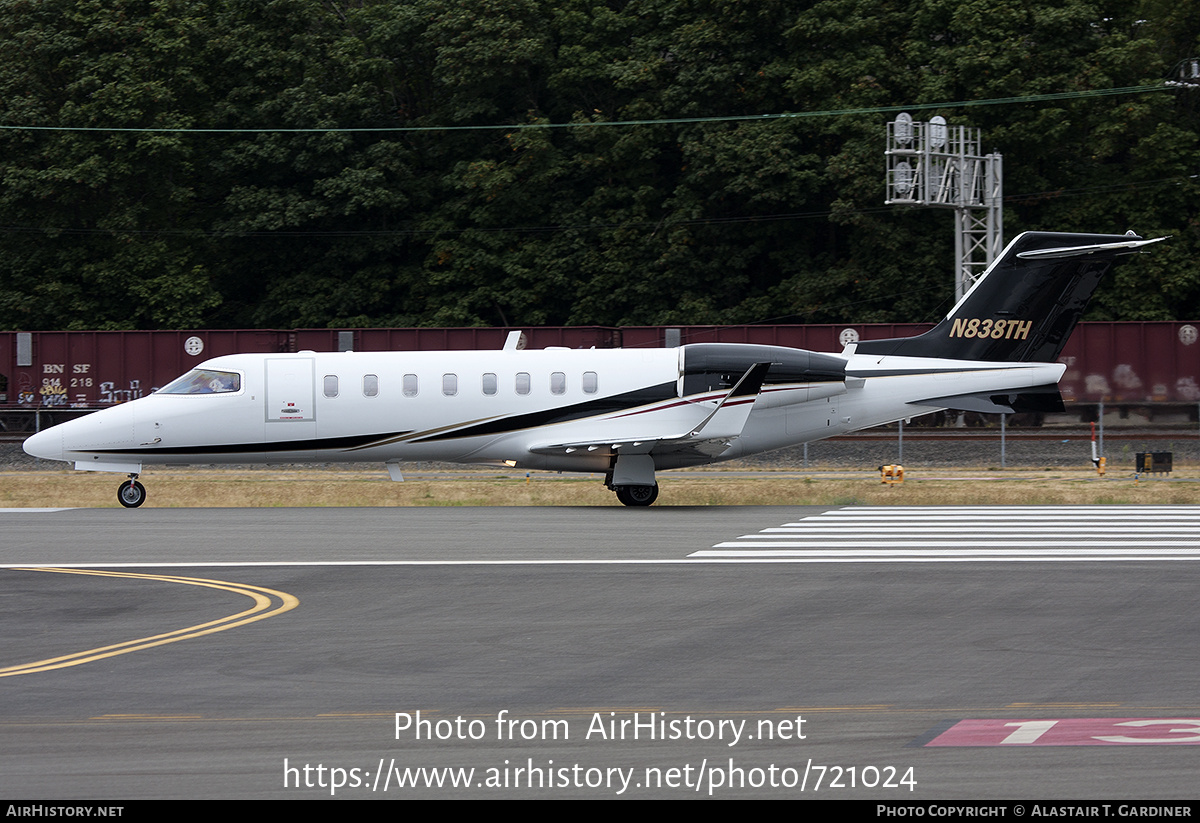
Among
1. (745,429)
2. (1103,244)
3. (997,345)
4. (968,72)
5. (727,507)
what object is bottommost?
(727,507)

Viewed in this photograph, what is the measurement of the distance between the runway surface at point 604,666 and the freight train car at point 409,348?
67.0 ft

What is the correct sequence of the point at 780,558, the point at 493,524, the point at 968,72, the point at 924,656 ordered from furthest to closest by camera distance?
the point at 968,72
the point at 493,524
the point at 780,558
the point at 924,656

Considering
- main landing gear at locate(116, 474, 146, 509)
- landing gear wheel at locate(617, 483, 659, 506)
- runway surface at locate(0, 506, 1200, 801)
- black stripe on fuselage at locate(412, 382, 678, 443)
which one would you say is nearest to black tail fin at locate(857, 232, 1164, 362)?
black stripe on fuselage at locate(412, 382, 678, 443)

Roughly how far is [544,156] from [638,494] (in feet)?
101

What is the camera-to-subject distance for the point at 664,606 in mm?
12297

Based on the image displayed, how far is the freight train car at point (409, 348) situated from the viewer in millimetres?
36781

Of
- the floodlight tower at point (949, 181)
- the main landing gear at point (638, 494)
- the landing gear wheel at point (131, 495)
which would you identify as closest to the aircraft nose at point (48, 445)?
the landing gear wheel at point (131, 495)

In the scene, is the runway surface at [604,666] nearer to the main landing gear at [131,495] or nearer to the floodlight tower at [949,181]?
the main landing gear at [131,495]

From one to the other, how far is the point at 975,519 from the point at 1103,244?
6.00 meters

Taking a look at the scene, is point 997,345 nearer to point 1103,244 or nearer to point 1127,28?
point 1103,244

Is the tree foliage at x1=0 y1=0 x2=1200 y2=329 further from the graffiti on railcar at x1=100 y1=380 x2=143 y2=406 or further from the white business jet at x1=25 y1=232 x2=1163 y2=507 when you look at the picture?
the white business jet at x1=25 y1=232 x2=1163 y2=507

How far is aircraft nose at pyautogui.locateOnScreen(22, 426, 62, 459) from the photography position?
21.8 meters

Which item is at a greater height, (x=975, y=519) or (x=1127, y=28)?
(x=1127, y=28)

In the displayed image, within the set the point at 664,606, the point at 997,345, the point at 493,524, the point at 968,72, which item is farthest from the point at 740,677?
the point at 968,72
